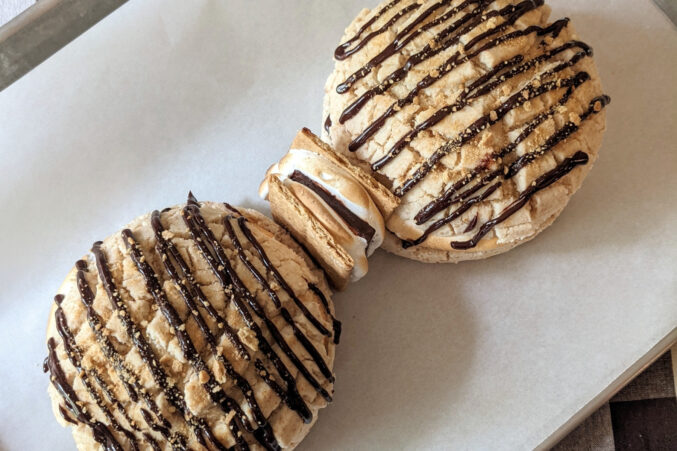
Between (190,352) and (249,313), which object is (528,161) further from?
(190,352)

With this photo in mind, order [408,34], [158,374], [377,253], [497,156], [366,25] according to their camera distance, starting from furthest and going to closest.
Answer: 1. [377,253]
2. [366,25]
3. [408,34]
4. [497,156]
5. [158,374]

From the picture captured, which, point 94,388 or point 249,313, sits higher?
point 94,388

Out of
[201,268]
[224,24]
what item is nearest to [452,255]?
[201,268]

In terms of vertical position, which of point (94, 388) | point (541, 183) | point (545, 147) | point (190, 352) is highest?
point (94, 388)

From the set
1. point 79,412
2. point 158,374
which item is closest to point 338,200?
point 158,374

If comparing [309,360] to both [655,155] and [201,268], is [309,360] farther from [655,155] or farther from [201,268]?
[655,155]

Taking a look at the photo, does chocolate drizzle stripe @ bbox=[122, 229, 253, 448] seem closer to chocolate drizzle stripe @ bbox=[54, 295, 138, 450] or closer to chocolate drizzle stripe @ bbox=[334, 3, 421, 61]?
chocolate drizzle stripe @ bbox=[54, 295, 138, 450]

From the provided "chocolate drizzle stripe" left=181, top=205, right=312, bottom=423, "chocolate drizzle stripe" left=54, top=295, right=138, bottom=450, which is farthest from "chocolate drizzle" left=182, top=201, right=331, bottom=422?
"chocolate drizzle stripe" left=54, top=295, right=138, bottom=450

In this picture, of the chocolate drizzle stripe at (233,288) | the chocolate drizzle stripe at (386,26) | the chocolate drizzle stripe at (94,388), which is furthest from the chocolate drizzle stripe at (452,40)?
the chocolate drizzle stripe at (94,388)
